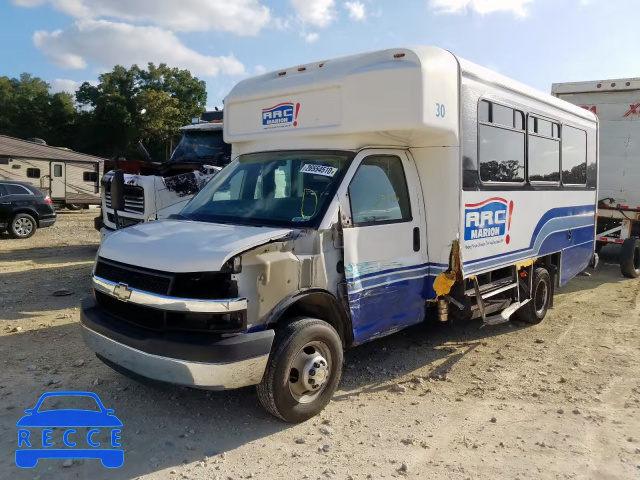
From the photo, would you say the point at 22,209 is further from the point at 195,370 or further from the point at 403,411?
the point at 403,411

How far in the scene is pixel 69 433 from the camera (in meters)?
4.02

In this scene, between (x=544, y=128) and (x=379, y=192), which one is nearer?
(x=379, y=192)

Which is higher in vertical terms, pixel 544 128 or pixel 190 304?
pixel 544 128

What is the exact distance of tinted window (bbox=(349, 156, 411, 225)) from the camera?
15.3 ft

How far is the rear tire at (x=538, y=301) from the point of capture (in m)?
7.23

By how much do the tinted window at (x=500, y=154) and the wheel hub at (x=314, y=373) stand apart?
9.01 ft

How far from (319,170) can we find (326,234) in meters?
0.69

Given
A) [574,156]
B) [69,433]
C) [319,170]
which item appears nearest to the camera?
[69,433]

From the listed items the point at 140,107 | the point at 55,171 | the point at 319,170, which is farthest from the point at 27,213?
the point at 140,107

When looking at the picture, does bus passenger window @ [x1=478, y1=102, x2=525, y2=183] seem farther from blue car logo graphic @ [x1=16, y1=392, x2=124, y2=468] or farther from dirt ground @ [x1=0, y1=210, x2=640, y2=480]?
blue car logo graphic @ [x1=16, y1=392, x2=124, y2=468]

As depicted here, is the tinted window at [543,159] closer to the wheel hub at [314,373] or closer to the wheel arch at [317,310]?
the wheel arch at [317,310]

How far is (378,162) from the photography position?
4.94m

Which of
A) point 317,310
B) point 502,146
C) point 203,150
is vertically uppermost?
point 203,150

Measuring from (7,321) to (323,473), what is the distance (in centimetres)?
527
